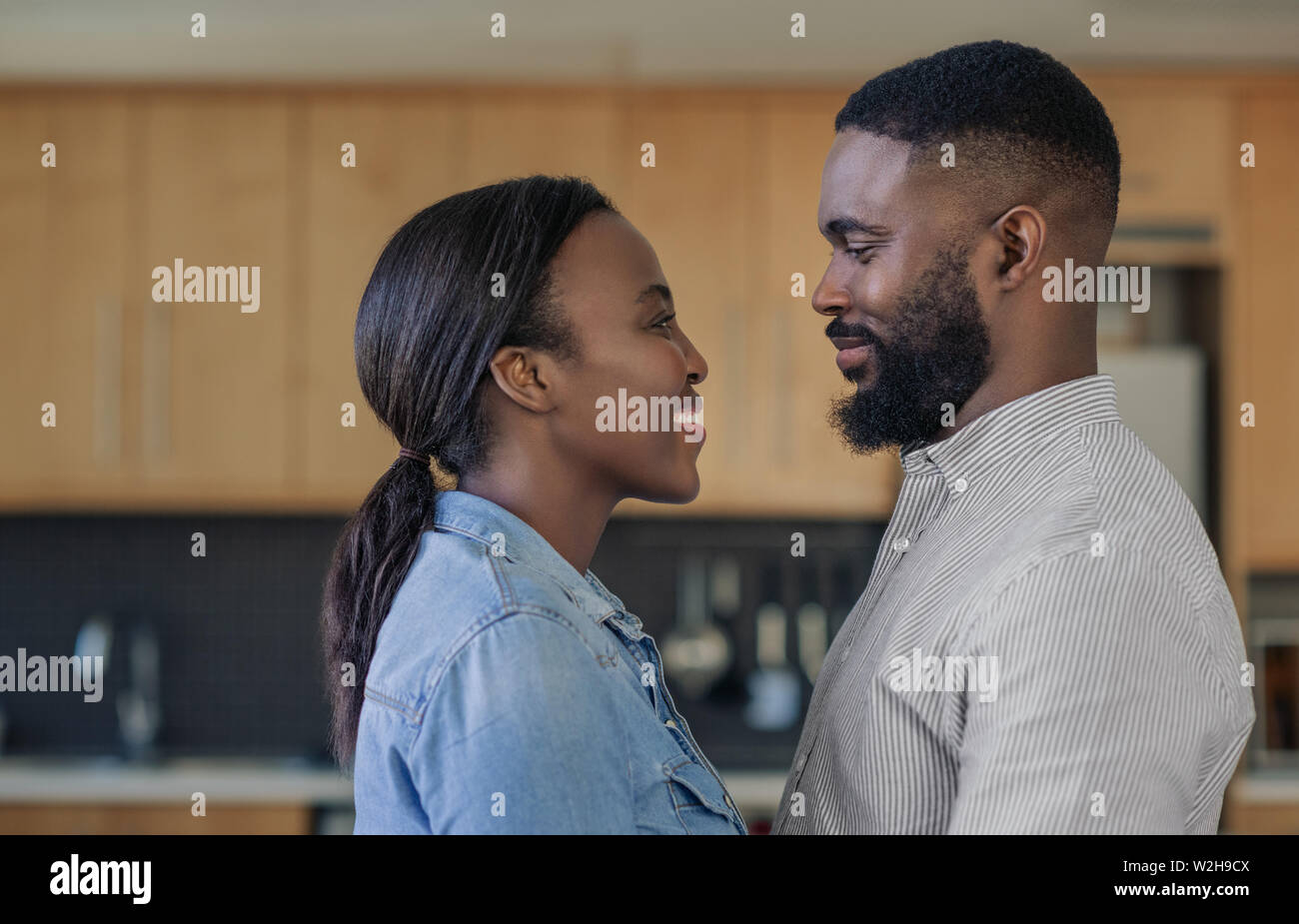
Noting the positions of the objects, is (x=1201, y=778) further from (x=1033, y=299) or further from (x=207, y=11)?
(x=207, y=11)

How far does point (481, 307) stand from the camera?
32.3 inches

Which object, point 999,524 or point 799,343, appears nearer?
point 999,524

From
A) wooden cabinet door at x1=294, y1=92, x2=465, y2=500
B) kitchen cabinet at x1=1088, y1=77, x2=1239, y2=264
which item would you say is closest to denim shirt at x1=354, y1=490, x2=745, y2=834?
wooden cabinet door at x1=294, y1=92, x2=465, y2=500

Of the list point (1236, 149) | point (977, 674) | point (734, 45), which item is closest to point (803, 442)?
point (734, 45)

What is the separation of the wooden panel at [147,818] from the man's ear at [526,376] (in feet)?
6.04

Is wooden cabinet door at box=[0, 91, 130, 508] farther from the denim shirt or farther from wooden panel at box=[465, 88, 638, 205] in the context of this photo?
the denim shirt

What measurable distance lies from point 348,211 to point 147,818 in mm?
1372

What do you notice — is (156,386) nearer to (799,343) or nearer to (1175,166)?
(799,343)

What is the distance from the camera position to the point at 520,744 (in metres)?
0.69

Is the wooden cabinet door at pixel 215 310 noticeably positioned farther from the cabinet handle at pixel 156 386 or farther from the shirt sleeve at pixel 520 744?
the shirt sleeve at pixel 520 744

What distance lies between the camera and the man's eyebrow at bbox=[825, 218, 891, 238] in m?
0.90

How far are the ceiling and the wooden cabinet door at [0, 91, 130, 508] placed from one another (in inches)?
4.7

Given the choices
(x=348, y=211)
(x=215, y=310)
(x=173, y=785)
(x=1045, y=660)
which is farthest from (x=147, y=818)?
(x=1045, y=660)

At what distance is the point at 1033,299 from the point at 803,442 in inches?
68.3
